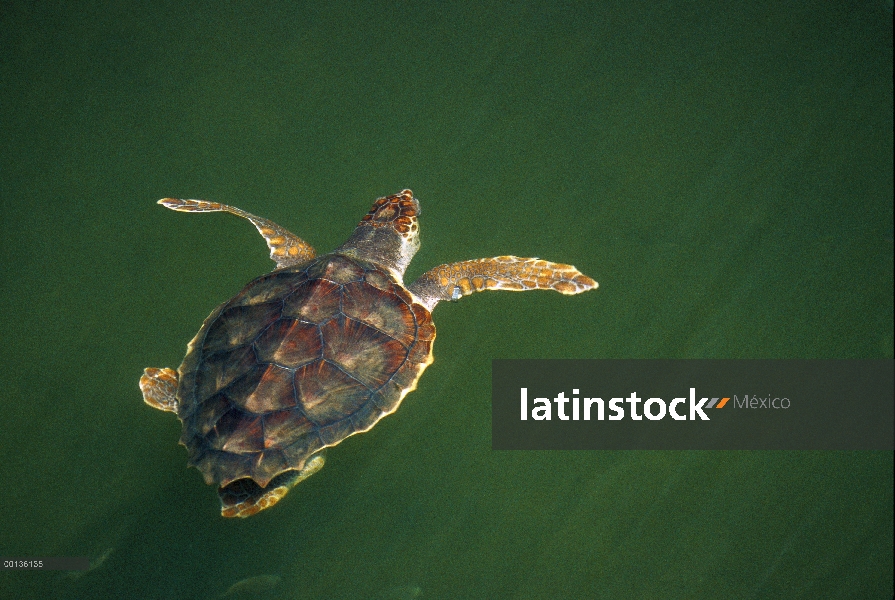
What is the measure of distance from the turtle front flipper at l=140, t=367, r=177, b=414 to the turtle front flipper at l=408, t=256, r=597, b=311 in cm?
146

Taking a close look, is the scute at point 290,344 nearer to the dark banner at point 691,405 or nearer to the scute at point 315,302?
the scute at point 315,302

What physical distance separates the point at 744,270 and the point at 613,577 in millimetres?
2097

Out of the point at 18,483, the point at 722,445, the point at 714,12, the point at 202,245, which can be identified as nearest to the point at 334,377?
the point at 202,245

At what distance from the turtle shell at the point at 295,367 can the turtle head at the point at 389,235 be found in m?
0.40

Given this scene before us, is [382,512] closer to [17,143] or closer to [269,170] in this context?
[269,170]

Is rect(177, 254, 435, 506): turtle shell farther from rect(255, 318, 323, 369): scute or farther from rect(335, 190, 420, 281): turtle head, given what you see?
rect(335, 190, 420, 281): turtle head

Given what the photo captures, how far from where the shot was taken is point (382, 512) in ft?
9.71

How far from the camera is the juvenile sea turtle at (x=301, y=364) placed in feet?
8.35

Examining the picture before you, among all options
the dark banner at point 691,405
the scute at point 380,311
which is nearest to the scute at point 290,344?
the scute at point 380,311

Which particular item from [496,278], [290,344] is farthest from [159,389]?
[496,278]

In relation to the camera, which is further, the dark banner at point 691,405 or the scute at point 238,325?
the dark banner at point 691,405

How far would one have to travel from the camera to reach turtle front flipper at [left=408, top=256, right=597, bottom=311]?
10.7ft

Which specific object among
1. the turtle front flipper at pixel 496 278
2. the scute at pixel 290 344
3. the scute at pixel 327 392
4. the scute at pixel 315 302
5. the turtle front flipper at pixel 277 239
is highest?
the turtle front flipper at pixel 277 239

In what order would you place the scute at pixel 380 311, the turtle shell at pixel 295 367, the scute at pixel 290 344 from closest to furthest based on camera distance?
the turtle shell at pixel 295 367 < the scute at pixel 290 344 < the scute at pixel 380 311
